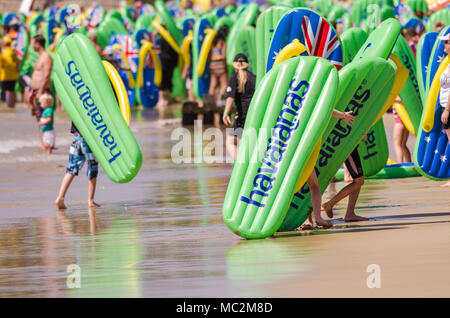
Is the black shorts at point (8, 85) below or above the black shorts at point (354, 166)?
below

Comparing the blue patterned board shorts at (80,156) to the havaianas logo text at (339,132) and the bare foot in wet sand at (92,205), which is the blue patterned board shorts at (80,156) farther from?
the havaianas logo text at (339,132)

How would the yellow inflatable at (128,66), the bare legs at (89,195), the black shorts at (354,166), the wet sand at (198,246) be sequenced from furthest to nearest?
the yellow inflatable at (128,66) → the bare legs at (89,195) → the black shorts at (354,166) → the wet sand at (198,246)

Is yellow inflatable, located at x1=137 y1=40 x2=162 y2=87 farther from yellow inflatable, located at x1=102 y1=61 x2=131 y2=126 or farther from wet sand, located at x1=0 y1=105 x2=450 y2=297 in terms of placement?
yellow inflatable, located at x1=102 y1=61 x2=131 y2=126

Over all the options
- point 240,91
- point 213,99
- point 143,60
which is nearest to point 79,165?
point 240,91

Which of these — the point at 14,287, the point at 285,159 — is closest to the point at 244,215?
the point at 285,159

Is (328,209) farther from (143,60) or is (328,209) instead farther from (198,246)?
(143,60)

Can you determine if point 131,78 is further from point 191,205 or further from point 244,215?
point 244,215

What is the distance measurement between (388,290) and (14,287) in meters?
2.20

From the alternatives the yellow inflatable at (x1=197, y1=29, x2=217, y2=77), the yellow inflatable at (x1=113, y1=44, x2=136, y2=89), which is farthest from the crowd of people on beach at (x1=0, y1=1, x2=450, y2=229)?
the yellow inflatable at (x1=113, y1=44, x2=136, y2=89)

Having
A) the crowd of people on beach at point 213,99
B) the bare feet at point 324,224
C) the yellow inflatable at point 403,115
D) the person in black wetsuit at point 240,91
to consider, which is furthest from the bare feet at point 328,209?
the yellow inflatable at point 403,115

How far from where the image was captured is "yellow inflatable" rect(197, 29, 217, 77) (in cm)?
2130

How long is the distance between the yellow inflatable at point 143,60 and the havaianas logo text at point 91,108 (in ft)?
43.2

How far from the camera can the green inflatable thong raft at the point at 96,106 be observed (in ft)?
33.6

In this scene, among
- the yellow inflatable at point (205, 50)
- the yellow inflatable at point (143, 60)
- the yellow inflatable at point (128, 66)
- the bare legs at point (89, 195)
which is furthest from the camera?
the yellow inflatable at point (143, 60)
